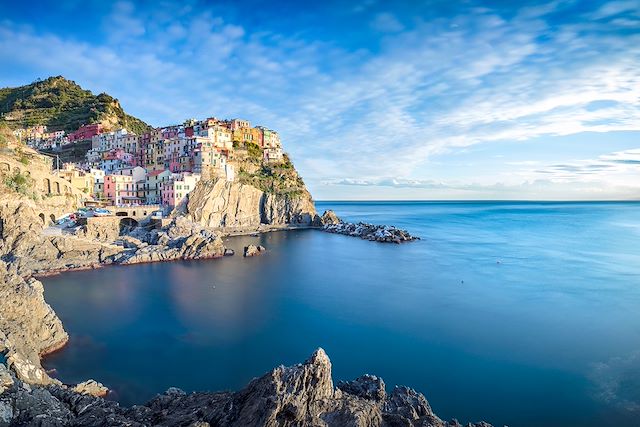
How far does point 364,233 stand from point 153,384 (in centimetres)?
4131

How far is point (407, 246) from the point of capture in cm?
4541


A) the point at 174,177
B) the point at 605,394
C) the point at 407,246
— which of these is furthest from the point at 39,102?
the point at 605,394

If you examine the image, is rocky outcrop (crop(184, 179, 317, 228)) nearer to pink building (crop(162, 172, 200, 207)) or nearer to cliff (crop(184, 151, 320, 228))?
cliff (crop(184, 151, 320, 228))

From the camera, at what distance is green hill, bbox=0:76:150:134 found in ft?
232

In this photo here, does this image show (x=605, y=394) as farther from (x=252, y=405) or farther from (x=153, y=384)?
(x=153, y=384)

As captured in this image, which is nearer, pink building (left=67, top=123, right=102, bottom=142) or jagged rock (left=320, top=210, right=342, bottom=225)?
jagged rock (left=320, top=210, right=342, bottom=225)

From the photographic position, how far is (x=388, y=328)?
1902 cm

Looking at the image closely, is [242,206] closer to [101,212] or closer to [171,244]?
[171,244]

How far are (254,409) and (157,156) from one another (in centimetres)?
5283

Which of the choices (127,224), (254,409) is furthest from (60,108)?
(254,409)

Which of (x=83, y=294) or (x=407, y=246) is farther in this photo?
(x=407, y=246)

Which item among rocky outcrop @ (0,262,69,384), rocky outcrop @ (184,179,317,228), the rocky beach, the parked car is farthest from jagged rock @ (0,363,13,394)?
rocky outcrop @ (184,179,317,228)

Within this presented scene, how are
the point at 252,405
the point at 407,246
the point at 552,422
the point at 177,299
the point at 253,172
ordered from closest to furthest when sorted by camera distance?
the point at 252,405 < the point at 552,422 < the point at 177,299 < the point at 407,246 < the point at 253,172

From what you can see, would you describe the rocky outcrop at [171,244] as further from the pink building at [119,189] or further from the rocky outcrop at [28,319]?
the rocky outcrop at [28,319]
